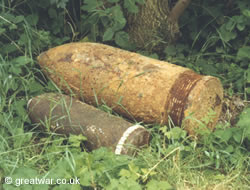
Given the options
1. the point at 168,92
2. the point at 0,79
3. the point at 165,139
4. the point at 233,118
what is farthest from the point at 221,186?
the point at 0,79

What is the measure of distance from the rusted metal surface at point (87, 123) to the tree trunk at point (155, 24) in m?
1.19

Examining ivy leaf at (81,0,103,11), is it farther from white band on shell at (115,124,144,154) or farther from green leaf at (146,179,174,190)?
green leaf at (146,179,174,190)

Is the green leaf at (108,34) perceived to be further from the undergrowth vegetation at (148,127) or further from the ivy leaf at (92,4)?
the ivy leaf at (92,4)

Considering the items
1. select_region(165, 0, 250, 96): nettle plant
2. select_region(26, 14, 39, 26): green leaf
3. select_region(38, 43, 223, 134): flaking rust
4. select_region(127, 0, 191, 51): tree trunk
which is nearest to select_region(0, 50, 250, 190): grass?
select_region(38, 43, 223, 134): flaking rust

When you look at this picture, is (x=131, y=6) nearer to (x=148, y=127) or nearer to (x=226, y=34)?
(x=226, y=34)

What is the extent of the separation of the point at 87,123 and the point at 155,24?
148 cm

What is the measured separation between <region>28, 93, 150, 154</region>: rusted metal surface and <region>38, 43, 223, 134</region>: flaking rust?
22cm

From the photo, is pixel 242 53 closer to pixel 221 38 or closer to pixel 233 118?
pixel 221 38

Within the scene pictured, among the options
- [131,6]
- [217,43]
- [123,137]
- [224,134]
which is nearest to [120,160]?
[123,137]

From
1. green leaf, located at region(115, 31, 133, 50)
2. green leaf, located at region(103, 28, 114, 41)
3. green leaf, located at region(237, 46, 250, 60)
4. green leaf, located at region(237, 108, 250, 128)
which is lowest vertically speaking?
green leaf, located at region(237, 108, 250, 128)

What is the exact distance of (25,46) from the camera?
3.36m

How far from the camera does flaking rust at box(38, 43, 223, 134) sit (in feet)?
9.31

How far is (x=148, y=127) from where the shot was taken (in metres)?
2.98

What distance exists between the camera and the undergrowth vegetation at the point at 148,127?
2309mm
